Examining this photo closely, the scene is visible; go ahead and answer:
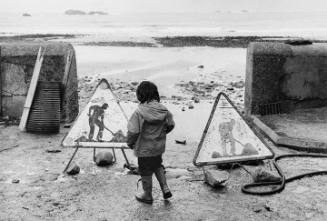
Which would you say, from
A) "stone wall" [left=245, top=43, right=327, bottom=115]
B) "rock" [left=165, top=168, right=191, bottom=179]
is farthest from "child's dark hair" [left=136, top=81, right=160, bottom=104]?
"stone wall" [left=245, top=43, right=327, bottom=115]

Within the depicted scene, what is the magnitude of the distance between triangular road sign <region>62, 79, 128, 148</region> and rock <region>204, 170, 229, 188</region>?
1.14 meters

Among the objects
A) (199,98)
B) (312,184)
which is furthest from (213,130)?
(199,98)

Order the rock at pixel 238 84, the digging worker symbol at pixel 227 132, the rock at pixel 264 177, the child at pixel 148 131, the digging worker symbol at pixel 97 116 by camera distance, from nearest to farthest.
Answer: the child at pixel 148 131 < the rock at pixel 264 177 < the digging worker symbol at pixel 227 132 < the digging worker symbol at pixel 97 116 < the rock at pixel 238 84

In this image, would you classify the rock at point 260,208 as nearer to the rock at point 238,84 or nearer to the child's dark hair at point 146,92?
the child's dark hair at point 146,92

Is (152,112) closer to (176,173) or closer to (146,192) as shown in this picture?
(146,192)

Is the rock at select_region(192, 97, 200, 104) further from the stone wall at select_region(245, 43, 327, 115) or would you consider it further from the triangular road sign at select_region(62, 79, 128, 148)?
the triangular road sign at select_region(62, 79, 128, 148)

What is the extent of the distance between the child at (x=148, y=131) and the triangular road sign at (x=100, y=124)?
1021 mm

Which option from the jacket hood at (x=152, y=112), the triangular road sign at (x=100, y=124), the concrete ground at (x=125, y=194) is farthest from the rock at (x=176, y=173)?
the jacket hood at (x=152, y=112)

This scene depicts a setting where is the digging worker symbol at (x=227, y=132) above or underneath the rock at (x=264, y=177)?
above

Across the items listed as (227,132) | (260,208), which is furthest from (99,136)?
(260,208)

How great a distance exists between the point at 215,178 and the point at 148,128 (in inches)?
45.2

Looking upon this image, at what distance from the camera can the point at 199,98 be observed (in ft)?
39.4

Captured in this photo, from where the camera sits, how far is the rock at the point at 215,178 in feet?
18.1

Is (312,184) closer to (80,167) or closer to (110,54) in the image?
(80,167)
